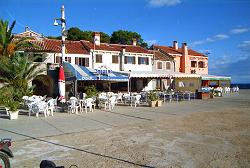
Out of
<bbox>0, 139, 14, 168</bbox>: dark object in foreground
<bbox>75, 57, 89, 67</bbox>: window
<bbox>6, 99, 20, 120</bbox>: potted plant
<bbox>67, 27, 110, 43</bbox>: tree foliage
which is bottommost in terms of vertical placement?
<bbox>0, 139, 14, 168</bbox>: dark object in foreground

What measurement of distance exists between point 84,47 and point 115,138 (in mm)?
26086

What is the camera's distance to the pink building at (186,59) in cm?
4959

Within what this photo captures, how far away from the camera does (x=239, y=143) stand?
9203 mm

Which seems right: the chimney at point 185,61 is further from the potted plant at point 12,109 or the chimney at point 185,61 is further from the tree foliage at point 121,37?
the potted plant at point 12,109

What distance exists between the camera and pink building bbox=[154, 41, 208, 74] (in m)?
49.6

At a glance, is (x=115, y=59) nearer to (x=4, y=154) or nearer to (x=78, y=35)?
(x=78, y=35)

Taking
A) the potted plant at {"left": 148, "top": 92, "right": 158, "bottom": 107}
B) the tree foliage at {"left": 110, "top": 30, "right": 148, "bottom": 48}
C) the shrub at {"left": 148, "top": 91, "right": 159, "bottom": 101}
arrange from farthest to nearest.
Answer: the tree foliage at {"left": 110, "top": 30, "right": 148, "bottom": 48} < the shrub at {"left": 148, "top": 91, "right": 159, "bottom": 101} < the potted plant at {"left": 148, "top": 92, "right": 158, "bottom": 107}

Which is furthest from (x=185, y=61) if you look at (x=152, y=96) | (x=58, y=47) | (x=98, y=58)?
(x=152, y=96)

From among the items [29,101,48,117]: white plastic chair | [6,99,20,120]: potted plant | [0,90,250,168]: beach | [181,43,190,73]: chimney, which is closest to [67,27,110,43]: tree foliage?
[181,43,190,73]: chimney

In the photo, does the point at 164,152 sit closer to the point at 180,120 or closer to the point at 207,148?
the point at 207,148

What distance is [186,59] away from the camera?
1970 inches

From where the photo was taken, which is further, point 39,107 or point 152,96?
point 152,96

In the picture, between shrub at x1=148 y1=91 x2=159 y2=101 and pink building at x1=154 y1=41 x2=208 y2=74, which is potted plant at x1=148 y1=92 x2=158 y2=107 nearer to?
shrub at x1=148 y1=91 x2=159 y2=101

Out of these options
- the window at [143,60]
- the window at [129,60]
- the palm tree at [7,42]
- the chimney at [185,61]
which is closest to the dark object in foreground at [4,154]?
the palm tree at [7,42]
